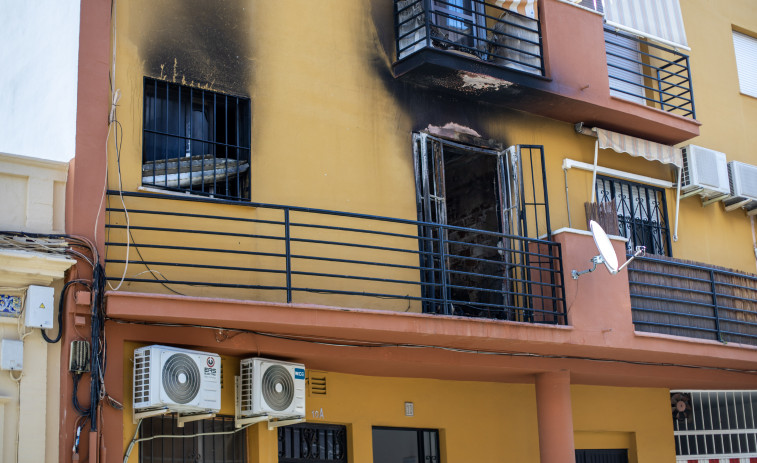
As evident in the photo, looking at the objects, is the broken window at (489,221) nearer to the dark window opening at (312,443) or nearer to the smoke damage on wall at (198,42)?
the dark window opening at (312,443)

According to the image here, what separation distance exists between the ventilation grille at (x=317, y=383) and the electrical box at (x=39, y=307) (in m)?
3.44

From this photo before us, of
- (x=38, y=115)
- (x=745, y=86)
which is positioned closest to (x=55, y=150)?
(x=38, y=115)

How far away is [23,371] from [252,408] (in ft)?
8.01

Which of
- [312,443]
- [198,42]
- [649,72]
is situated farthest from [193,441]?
[649,72]

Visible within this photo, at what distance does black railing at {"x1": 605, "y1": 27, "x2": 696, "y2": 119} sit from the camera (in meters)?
15.6

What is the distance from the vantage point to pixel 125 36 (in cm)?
1102

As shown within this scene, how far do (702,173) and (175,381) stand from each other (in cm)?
934

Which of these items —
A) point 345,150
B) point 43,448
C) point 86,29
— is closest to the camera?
point 43,448

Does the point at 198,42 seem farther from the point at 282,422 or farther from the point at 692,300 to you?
the point at 692,300

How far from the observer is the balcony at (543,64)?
42.6 ft

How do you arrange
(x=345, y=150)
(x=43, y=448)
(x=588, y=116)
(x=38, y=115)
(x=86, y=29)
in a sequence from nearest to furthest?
1. (x=43, y=448)
2. (x=86, y=29)
3. (x=38, y=115)
4. (x=345, y=150)
5. (x=588, y=116)

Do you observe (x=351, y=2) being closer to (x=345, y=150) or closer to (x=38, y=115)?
(x=345, y=150)

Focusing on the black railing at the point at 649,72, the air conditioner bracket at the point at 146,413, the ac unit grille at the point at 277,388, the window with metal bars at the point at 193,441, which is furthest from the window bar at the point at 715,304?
the air conditioner bracket at the point at 146,413

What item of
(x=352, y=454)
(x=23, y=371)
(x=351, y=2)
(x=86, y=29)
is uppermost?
(x=351, y=2)
